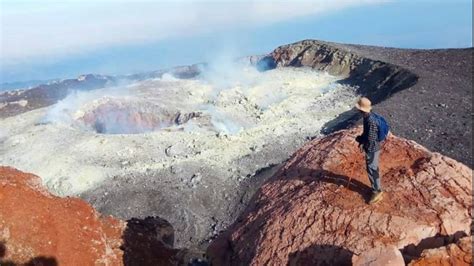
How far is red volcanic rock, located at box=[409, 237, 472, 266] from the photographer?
7.79 metres

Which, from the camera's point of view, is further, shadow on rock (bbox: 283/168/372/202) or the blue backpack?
shadow on rock (bbox: 283/168/372/202)

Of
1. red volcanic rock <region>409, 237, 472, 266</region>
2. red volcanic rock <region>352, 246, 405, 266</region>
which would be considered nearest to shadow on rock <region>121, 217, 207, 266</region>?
red volcanic rock <region>352, 246, 405, 266</region>

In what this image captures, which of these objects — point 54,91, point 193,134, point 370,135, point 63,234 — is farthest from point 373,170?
point 54,91

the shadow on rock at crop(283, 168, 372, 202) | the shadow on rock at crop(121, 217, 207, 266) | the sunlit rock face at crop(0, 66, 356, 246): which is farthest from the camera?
the sunlit rock face at crop(0, 66, 356, 246)

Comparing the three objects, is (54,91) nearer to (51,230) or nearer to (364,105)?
(51,230)

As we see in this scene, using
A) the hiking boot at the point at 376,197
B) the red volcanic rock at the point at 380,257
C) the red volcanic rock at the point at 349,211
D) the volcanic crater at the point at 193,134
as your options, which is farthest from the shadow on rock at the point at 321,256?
the volcanic crater at the point at 193,134

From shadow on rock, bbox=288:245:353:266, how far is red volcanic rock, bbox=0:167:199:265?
21.5 ft

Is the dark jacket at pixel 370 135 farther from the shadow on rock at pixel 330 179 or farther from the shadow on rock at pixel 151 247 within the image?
the shadow on rock at pixel 151 247

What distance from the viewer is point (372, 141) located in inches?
383

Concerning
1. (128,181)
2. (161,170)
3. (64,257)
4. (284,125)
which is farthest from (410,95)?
(64,257)

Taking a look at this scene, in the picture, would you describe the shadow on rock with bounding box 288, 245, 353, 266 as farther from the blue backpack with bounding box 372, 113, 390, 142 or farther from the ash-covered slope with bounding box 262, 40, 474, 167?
the ash-covered slope with bounding box 262, 40, 474, 167

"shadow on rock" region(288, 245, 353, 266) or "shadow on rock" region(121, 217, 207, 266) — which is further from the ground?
"shadow on rock" region(288, 245, 353, 266)

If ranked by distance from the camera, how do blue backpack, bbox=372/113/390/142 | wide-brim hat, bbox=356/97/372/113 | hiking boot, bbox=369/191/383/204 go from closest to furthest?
hiking boot, bbox=369/191/383/204 < wide-brim hat, bbox=356/97/372/113 < blue backpack, bbox=372/113/390/142

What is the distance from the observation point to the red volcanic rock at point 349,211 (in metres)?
9.02
